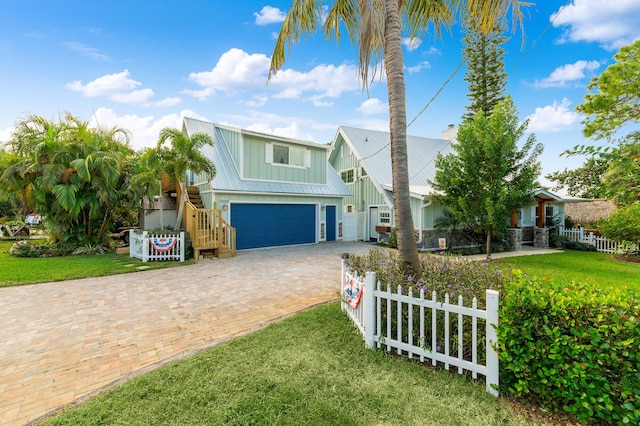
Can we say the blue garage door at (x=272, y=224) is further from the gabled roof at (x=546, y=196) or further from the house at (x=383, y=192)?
the gabled roof at (x=546, y=196)

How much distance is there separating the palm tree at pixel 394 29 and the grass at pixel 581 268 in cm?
472

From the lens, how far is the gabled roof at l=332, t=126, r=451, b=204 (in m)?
15.5

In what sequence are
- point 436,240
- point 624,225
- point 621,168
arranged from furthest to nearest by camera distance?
point 436,240, point 624,225, point 621,168

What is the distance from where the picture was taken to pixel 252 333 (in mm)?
3992

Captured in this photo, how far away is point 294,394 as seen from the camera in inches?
102

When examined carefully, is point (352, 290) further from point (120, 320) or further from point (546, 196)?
point (546, 196)

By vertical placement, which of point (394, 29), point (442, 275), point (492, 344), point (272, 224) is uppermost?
point (394, 29)

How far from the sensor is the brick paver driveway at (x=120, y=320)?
2955mm

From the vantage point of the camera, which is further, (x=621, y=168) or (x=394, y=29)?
(x=394, y=29)

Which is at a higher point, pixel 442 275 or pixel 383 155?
pixel 383 155

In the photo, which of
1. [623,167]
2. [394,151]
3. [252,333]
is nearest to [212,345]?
[252,333]

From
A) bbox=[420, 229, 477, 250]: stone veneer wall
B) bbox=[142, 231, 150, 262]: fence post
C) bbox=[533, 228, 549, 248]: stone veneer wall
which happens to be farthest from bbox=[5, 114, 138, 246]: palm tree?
bbox=[533, 228, 549, 248]: stone veneer wall

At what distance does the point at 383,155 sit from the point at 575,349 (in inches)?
621

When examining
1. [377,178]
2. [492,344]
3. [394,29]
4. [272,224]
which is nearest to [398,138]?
[394,29]
